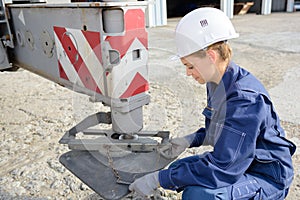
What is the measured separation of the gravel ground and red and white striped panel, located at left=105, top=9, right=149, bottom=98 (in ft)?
1.04

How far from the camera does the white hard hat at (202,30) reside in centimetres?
142

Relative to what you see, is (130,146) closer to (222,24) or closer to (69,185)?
(69,185)

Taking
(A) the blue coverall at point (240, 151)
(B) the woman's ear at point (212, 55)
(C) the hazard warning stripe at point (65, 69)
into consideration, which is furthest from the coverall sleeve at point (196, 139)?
(C) the hazard warning stripe at point (65, 69)

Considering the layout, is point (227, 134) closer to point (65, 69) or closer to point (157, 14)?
point (65, 69)

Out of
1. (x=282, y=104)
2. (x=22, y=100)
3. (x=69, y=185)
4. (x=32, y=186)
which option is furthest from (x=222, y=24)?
(x=22, y=100)

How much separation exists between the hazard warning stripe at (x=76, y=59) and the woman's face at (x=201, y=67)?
52 centimetres

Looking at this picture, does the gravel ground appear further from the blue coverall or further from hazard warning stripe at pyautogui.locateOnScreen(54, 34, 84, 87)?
the blue coverall

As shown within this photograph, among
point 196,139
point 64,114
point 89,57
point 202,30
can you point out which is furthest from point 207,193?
point 64,114

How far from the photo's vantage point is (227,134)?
53.5 inches

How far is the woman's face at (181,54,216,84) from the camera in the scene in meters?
1.47

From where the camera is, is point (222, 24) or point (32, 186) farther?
point (32, 186)

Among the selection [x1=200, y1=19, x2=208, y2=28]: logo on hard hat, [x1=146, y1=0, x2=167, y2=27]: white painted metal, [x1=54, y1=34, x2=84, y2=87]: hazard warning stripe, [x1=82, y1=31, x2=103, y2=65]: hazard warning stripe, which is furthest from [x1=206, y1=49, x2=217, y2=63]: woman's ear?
[x1=146, y1=0, x2=167, y2=27]: white painted metal

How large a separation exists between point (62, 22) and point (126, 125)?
68cm

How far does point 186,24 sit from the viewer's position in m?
1.46
